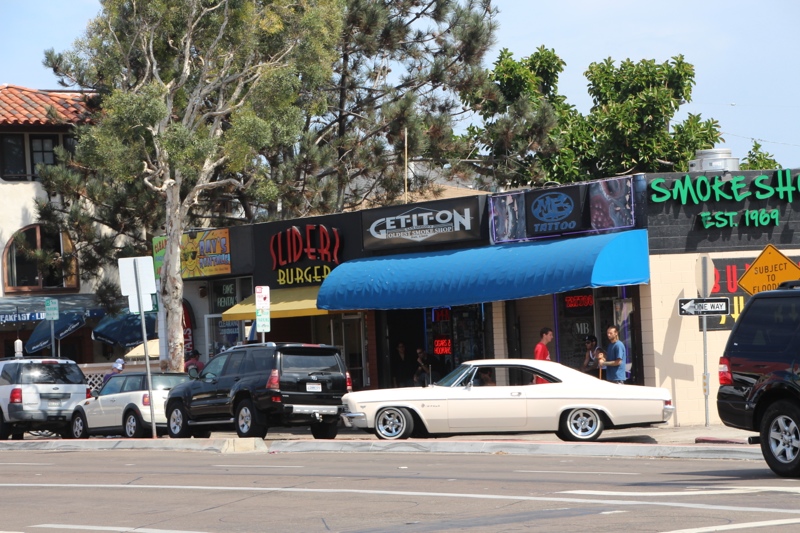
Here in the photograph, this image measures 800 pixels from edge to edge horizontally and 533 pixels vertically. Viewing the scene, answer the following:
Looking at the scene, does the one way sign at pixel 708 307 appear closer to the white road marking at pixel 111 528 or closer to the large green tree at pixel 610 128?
the white road marking at pixel 111 528

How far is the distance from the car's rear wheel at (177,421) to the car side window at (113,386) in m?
1.93

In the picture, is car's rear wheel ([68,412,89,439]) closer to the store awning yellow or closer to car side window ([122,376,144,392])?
car side window ([122,376,144,392])

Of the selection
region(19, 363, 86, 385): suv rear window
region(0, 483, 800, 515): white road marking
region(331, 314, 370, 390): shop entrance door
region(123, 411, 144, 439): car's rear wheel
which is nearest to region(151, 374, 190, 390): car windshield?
region(123, 411, 144, 439): car's rear wheel

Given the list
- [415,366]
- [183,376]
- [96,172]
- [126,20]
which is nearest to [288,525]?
[183,376]

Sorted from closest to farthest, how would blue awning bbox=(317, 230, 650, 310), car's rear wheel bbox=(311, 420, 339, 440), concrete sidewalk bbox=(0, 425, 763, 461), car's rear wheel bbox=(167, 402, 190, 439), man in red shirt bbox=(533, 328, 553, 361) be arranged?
concrete sidewalk bbox=(0, 425, 763, 461) → blue awning bbox=(317, 230, 650, 310) → car's rear wheel bbox=(311, 420, 339, 440) → man in red shirt bbox=(533, 328, 553, 361) → car's rear wheel bbox=(167, 402, 190, 439)

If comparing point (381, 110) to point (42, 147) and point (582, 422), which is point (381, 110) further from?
point (582, 422)

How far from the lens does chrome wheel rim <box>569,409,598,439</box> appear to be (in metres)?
19.2

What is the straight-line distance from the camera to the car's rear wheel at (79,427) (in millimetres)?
26273

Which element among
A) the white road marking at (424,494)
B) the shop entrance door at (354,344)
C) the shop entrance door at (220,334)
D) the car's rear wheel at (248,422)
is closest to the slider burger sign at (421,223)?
the shop entrance door at (354,344)

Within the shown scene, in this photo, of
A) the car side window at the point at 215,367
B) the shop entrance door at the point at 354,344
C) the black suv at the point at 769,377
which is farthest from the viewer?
the shop entrance door at the point at 354,344

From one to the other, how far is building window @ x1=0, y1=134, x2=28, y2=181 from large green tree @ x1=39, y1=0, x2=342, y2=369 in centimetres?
1140

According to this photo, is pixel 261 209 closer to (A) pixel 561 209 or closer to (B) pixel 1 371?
(B) pixel 1 371

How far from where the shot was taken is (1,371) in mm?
27578

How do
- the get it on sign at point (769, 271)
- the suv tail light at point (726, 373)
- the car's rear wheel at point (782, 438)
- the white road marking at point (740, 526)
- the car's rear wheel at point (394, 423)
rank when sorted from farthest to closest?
the car's rear wheel at point (394, 423), the get it on sign at point (769, 271), the suv tail light at point (726, 373), the car's rear wheel at point (782, 438), the white road marking at point (740, 526)
